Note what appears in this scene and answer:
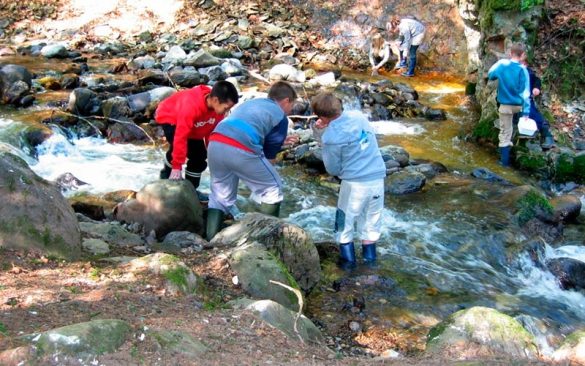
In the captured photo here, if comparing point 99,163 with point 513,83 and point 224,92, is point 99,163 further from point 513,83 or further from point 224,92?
point 513,83

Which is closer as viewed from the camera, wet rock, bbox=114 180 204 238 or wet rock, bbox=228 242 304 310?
wet rock, bbox=228 242 304 310

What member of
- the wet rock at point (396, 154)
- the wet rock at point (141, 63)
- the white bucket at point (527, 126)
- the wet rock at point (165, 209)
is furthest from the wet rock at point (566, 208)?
the wet rock at point (141, 63)

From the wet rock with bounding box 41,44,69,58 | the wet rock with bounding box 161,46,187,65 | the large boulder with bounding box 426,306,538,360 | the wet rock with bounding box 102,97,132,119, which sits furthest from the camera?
the wet rock with bounding box 41,44,69,58

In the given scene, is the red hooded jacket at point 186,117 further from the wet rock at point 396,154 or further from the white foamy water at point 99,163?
the wet rock at point 396,154

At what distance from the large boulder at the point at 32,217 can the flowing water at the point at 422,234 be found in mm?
1485

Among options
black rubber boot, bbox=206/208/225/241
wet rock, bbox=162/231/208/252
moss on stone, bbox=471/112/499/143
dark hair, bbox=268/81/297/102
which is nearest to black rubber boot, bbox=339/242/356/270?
black rubber boot, bbox=206/208/225/241

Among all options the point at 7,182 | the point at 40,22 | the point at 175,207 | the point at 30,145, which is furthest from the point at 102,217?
the point at 40,22

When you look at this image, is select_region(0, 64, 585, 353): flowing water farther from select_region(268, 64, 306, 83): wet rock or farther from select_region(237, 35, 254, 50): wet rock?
select_region(237, 35, 254, 50): wet rock

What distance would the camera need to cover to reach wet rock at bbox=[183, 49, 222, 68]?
522 inches

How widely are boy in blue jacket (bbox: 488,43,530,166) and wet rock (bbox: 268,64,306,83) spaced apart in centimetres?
531

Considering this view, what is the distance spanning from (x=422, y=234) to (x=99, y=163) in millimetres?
4537

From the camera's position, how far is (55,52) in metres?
14.3

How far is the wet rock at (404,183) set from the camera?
7734 millimetres

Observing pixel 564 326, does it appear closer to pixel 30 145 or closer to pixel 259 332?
pixel 259 332
